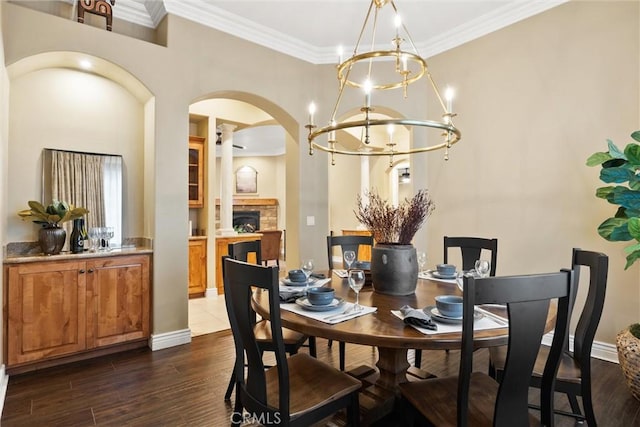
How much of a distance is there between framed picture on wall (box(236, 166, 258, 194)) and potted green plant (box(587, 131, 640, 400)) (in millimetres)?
9553

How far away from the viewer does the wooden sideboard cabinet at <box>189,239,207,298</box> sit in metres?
5.10

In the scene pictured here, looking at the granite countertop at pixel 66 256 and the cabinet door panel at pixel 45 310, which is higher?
the granite countertop at pixel 66 256

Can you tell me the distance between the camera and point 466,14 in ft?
11.7

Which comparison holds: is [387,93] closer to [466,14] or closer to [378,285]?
[466,14]

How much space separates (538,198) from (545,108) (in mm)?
841

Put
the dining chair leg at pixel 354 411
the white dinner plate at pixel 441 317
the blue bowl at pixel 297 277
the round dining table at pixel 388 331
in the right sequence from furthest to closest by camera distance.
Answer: the blue bowl at pixel 297 277, the dining chair leg at pixel 354 411, the white dinner plate at pixel 441 317, the round dining table at pixel 388 331

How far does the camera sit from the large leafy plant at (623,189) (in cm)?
230

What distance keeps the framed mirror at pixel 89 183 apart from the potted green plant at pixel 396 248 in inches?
105

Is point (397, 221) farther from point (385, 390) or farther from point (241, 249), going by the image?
point (241, 249)

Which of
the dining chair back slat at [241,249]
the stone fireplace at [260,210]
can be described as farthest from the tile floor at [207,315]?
the stone fireplace at [260,210]

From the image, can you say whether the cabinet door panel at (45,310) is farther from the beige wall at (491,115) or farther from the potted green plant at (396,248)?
the potted green plant at (396,248)

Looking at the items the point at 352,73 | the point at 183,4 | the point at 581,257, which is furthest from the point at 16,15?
the point at 581,257

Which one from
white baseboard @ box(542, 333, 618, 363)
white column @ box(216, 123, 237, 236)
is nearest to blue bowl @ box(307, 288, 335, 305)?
white baseboard @ box(542, 333, 618, 363)

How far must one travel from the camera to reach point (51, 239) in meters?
2.88
